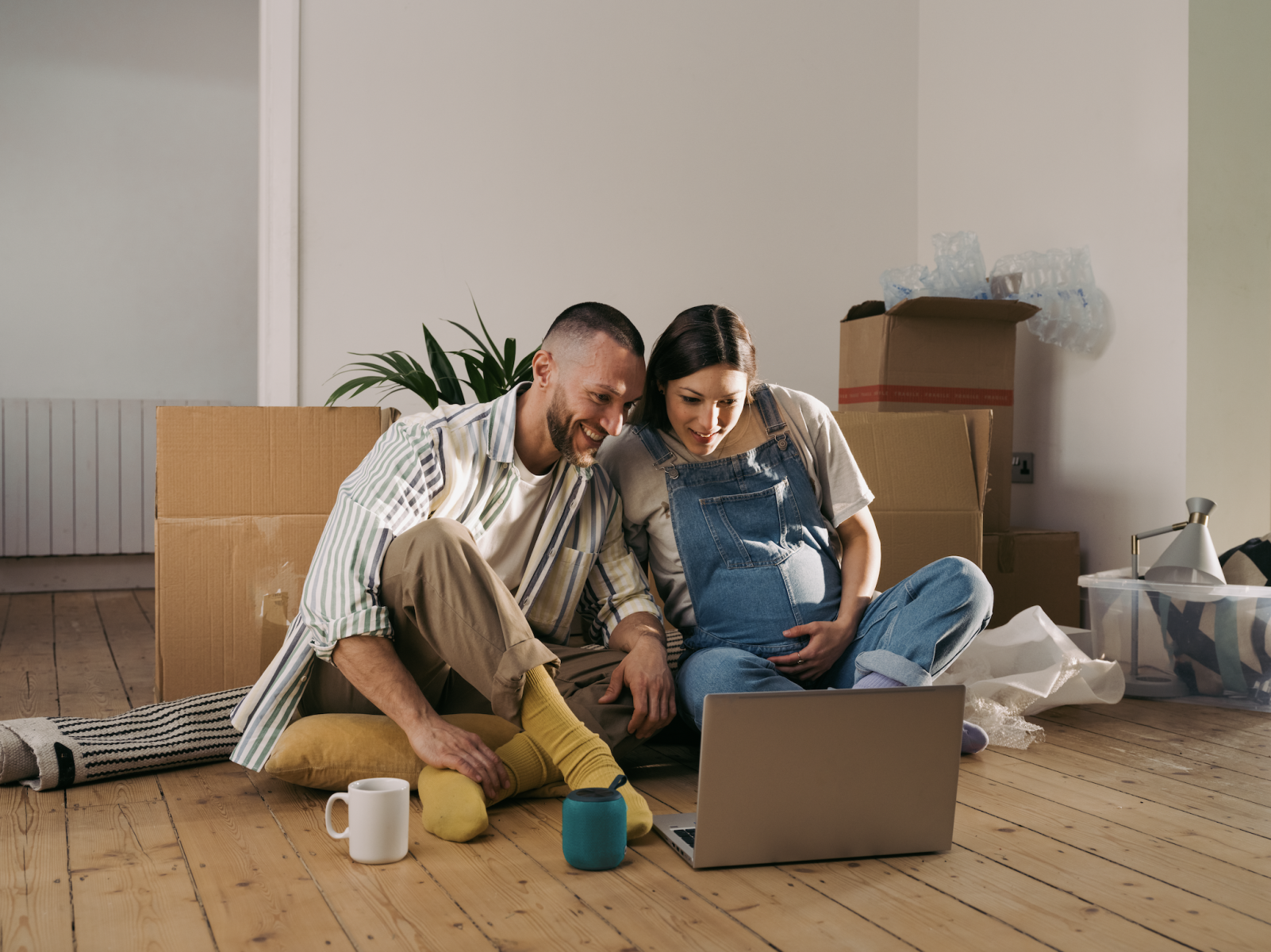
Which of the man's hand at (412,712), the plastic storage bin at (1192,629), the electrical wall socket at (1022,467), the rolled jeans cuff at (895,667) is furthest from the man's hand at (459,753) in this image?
the electrical wall socket at (1022,467)

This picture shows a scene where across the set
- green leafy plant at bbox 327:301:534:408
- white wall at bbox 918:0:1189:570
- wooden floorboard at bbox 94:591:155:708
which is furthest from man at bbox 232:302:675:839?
white wall at bbox 918:0:1189:570

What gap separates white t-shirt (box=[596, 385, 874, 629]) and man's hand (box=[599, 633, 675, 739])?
158mm

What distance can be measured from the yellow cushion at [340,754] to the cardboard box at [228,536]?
593 millimetres

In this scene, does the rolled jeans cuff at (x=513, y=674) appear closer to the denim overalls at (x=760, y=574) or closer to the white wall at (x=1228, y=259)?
the denim overalls at (x=760, y=574)

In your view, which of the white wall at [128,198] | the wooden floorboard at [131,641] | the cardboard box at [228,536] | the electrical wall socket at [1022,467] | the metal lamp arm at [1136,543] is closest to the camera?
the cardboard box at [228,536]

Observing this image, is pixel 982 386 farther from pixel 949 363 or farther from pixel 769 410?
pixel 769 410

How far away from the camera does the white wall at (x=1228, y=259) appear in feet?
8.27

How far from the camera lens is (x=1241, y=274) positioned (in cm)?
257

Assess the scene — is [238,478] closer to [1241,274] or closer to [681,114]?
[681,114]

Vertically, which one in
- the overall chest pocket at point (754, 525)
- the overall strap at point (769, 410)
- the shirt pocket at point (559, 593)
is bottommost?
the shirt pocket at point (559, 593)

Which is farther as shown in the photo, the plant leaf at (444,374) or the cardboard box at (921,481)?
the plant leaf at (444,374)

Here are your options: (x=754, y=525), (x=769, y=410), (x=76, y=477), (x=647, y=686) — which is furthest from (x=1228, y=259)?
(x=76, y=477)

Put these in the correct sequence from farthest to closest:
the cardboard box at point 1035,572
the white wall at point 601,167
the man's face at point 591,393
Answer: the white wall at point 601,167
the cardboard box at point 1035,572
the man's face at point 591,393

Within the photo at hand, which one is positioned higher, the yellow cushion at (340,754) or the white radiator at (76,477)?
the white radiator at (76,477)
